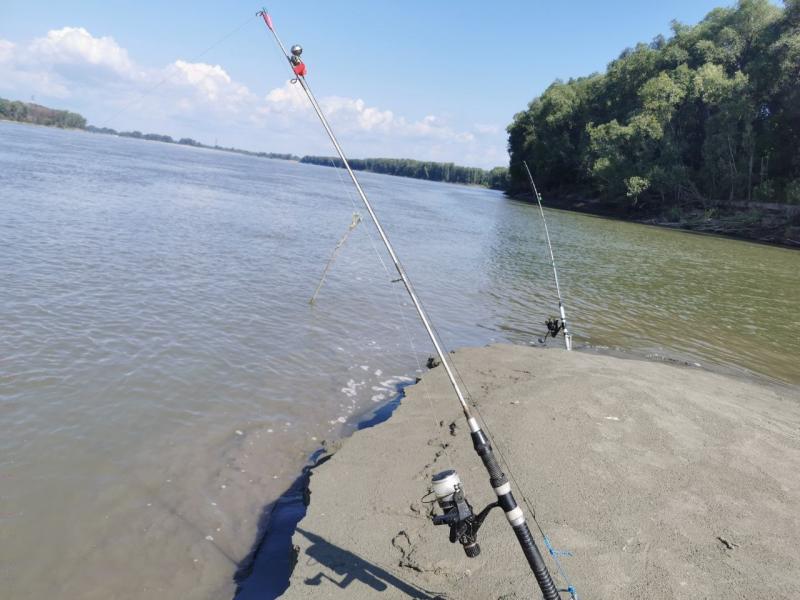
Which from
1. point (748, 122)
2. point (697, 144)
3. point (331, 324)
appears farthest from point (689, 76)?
point (331, 324)

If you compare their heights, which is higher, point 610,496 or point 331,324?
point 610,496

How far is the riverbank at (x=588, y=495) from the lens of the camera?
4.62 meters

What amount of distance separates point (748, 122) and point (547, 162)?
37.1m

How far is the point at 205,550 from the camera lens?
18.5 ft

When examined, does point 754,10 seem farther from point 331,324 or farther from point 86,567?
point 86,567

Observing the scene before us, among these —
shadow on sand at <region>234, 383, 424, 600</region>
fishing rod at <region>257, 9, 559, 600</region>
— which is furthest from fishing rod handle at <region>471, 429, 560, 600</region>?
shadow on sand at <region>234, 383, 424, 600</region>

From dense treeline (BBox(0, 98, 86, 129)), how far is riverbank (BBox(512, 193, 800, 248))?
599 feet

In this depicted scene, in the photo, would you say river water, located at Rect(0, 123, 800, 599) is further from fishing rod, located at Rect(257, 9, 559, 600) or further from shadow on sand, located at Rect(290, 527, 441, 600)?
fishing rod, located at Rect(257, 9, 559, 600)

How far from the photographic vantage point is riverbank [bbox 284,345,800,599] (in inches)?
182

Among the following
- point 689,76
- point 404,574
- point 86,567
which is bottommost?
point 86,567

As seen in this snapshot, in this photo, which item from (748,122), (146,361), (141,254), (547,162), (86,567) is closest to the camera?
(86,567)

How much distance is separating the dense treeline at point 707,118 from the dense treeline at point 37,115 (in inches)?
6844

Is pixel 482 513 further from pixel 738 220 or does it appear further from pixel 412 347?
pixel 738 220

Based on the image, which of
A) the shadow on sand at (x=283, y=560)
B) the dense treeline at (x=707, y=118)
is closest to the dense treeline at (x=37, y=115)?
the dense treeline at (x=707, y=118)
